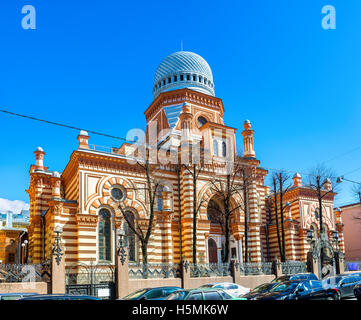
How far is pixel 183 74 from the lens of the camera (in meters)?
45.3

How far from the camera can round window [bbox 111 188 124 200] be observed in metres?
31.2

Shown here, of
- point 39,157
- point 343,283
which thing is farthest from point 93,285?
point 39,157

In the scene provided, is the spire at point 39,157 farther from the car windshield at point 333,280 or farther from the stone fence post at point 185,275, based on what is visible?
the car windshield at point 333,280

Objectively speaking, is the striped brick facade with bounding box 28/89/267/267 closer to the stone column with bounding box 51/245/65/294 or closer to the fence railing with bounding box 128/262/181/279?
the fence railing with bounding box 128/262/181/279

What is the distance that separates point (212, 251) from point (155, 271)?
482 inches

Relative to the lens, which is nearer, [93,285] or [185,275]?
[93,285]

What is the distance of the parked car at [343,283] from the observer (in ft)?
71.4

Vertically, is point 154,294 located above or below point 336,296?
above

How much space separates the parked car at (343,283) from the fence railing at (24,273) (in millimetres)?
15555

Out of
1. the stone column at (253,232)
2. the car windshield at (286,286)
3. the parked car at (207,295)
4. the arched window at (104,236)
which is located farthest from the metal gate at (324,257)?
the parked car at (207,295)

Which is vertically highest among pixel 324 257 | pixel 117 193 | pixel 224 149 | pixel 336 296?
pixel 224 149

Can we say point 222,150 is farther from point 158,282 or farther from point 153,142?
point 158,282

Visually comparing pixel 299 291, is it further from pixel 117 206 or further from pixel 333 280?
pixel 117 206
